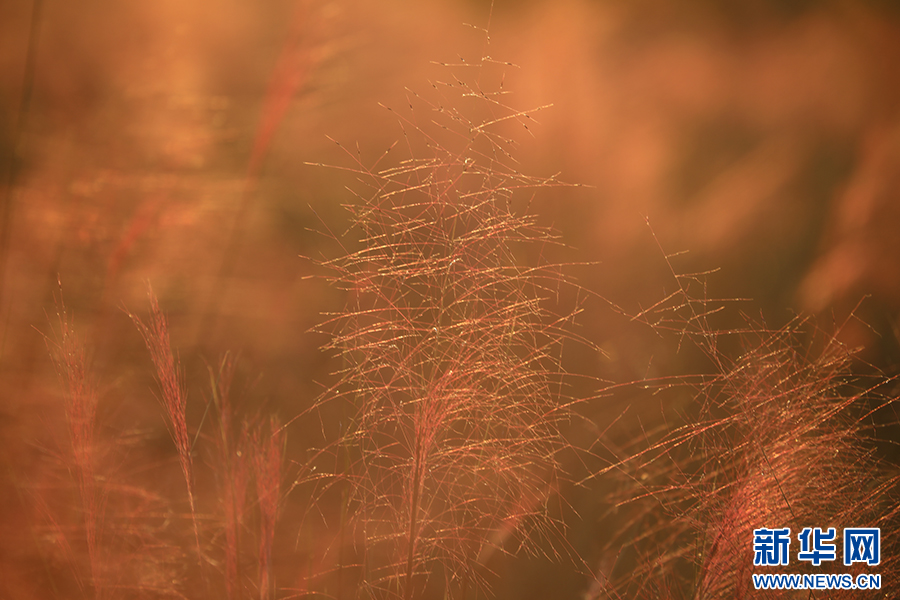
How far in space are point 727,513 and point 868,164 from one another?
3.03ft

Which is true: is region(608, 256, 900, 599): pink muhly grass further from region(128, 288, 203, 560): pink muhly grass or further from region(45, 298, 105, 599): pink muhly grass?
region(45, 298, 105, 599): pink muhly grass

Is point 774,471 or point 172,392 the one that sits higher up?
point 172,392

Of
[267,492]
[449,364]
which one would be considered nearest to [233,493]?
[267,492]

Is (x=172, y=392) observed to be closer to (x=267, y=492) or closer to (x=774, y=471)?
(x=267, y=492)

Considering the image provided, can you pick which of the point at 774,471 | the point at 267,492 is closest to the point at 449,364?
the point at 267,492

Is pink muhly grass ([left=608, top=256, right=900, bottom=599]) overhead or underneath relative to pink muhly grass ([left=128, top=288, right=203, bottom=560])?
underneath

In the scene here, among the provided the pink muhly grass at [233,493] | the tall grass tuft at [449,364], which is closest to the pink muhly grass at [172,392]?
the pink muhly grass at [233,493]

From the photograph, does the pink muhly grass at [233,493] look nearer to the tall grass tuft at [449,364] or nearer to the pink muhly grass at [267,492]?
the pink muhly grass at [267,492]

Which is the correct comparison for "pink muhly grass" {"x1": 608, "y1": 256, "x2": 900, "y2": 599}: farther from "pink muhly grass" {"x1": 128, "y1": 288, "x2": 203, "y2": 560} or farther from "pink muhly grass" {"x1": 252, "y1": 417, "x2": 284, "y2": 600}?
"pink muhly grass" {"x1": 128, "y1": 288, "x2": 203, "y2": 560}

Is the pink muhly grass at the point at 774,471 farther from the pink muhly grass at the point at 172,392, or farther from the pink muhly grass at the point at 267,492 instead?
the pink muhly grass at the point at 172,392

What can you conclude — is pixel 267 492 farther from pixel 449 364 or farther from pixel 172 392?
pixel 449 364

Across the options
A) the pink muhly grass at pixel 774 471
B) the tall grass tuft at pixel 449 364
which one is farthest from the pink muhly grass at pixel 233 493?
the pink muhly grass at pixel 774 471

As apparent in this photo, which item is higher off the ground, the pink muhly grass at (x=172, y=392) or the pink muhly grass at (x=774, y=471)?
the pink muhly grass at (x=172, y=392)

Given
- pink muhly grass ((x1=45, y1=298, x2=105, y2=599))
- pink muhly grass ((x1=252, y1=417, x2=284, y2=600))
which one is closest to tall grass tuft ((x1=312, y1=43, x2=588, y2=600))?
pink muhly grass ((x1=252, y1=417, x2=284, y2=600))
